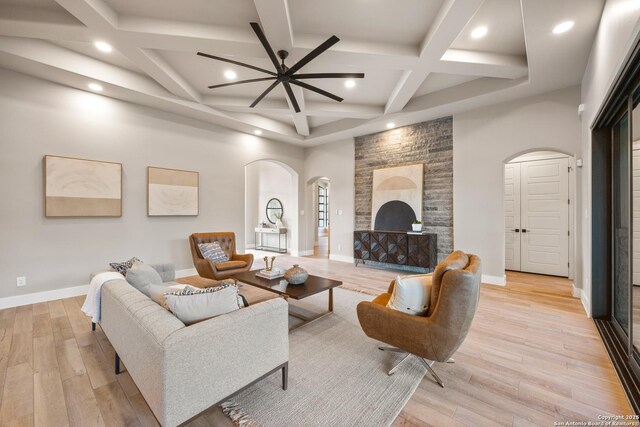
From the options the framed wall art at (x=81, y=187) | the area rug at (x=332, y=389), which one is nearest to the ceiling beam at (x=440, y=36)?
the area rug at (x=332, y=389)

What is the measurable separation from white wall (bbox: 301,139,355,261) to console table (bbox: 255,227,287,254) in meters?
1.78

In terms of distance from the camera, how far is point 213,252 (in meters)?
4.49

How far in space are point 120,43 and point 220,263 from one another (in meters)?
3.15

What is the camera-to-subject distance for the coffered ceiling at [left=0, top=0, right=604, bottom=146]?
2.63 metres

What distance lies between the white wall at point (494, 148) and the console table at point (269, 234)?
4834mm

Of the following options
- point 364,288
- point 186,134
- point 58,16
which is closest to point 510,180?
point 364,288

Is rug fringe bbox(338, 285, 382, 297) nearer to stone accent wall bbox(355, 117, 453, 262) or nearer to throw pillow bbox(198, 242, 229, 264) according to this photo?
stone accent wall bbox(355, 117, 453, 262)

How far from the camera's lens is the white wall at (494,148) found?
399cm

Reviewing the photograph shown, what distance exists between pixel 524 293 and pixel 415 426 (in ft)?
12.0

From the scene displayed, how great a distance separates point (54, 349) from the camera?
7.97 ft

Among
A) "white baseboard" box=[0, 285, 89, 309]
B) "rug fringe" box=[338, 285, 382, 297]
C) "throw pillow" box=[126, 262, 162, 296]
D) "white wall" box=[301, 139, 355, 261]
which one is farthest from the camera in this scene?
"white wall" box=[301, 139, 355, 261]

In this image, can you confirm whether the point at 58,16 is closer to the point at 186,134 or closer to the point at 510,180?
the point at 186,134

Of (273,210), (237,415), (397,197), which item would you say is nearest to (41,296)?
(237,415)

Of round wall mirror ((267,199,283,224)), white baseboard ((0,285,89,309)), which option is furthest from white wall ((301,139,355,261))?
white baseboard ((0,285,89,309))
